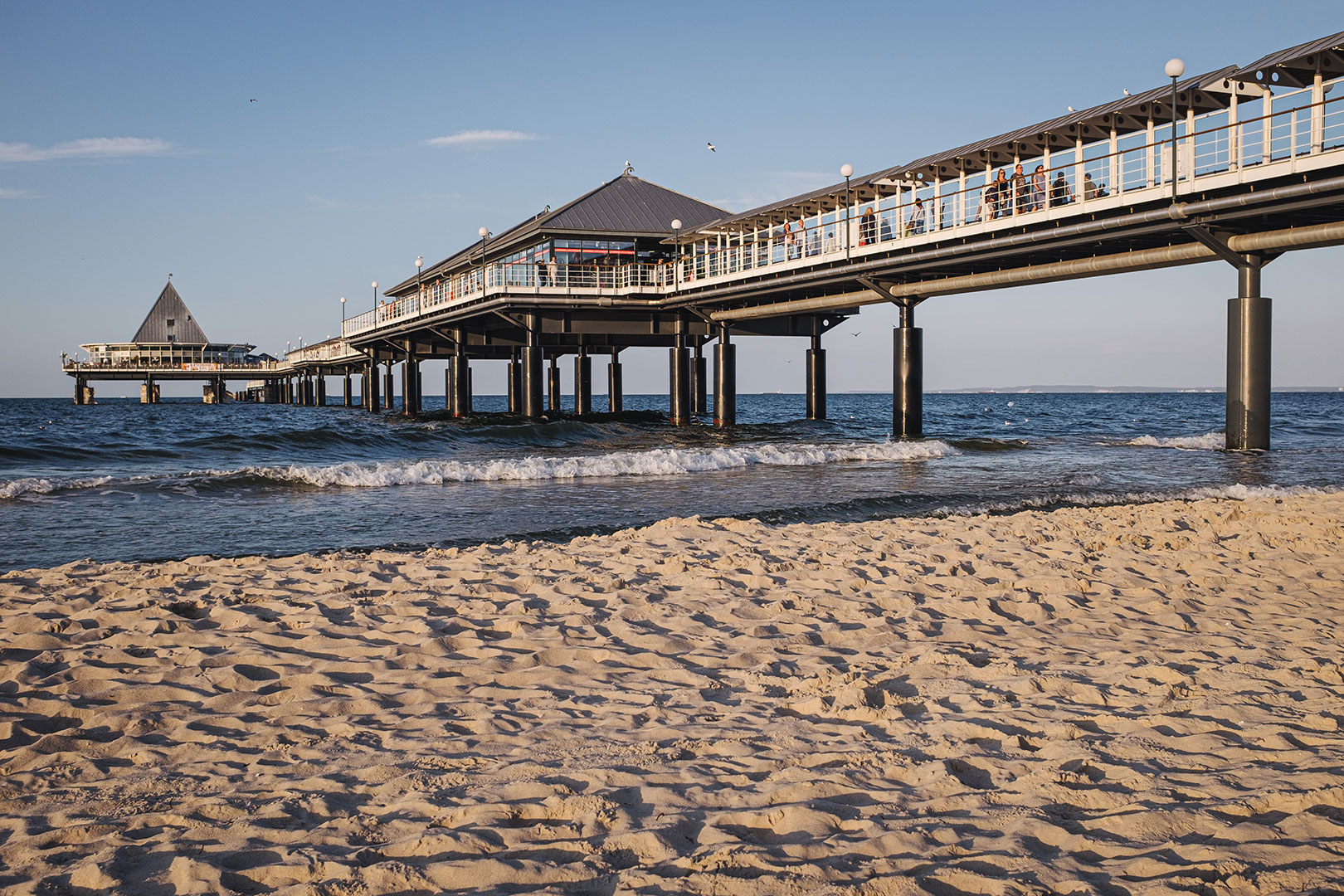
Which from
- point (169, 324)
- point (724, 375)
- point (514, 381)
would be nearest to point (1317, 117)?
point (724, 375)

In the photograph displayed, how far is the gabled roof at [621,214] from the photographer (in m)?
36.8

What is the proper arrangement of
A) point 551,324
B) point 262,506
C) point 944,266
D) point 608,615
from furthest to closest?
point 551,324, point 944,266, point 262,506, point 608,615

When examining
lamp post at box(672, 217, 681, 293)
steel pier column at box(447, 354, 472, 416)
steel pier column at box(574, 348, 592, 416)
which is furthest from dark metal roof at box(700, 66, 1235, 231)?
steel pier column at box(447, 354, 472, 416)

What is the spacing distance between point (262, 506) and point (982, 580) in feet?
36.8

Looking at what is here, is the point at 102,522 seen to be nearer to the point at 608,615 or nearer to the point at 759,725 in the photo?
the point at 608,615

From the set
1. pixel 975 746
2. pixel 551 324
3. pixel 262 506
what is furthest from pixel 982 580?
pixel 551 324

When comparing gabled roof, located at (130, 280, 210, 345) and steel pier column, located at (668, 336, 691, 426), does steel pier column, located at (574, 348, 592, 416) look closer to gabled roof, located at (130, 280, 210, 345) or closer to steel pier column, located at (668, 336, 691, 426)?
steel pier column, located at (668, 336, 691, 426)

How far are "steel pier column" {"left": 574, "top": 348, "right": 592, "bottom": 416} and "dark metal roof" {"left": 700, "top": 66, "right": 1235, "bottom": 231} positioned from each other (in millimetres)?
18272

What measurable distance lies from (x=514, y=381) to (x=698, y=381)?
9.96 metres

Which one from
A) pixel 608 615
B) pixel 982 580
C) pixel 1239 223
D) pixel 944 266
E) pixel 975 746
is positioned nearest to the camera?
pixel 975 746

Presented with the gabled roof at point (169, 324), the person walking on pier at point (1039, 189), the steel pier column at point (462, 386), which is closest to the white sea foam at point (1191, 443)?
the person walking on pier at point (1039, 189)

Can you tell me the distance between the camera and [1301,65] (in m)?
16.5

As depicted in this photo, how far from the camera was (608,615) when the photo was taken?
21.0 ft

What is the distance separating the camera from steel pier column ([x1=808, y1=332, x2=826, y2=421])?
123 feet
